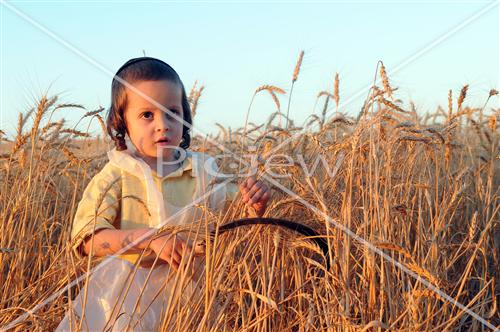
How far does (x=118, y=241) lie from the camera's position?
5.54ft

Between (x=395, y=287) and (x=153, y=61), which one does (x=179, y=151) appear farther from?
(x=395, y=287)

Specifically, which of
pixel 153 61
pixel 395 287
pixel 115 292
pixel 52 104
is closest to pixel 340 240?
pixel 395 287

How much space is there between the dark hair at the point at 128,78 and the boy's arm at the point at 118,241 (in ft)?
1.66

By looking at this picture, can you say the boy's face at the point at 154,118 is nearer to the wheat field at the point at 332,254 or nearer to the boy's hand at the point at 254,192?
the wheat field at the point at 332,254

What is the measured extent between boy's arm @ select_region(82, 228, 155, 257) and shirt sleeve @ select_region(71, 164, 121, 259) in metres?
0.03

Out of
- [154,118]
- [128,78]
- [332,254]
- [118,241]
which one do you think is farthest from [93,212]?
[332,254]

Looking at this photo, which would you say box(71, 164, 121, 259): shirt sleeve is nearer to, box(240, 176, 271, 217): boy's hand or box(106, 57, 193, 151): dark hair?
box(106, 57, 193, 151): dark hair

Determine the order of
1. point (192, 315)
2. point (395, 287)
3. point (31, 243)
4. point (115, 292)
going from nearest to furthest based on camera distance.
A: point (192, 315) < point (395, 287) < point (115, 292) < point (31, 243)

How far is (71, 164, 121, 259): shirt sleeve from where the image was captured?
172 centimetres

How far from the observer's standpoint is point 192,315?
1394 millimetres

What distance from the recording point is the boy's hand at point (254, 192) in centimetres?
155

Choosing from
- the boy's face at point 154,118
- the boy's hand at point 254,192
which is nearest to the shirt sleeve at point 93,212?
the boy's face at point 154,118

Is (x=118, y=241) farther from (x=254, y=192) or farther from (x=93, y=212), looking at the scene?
(x=254, y=192)

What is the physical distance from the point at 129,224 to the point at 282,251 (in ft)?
1.80
